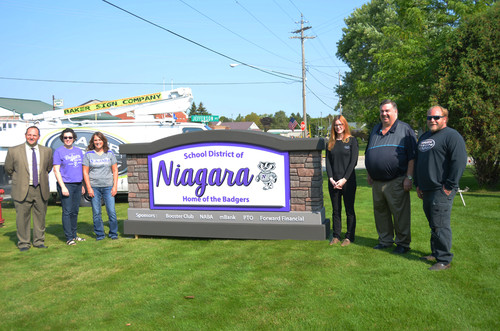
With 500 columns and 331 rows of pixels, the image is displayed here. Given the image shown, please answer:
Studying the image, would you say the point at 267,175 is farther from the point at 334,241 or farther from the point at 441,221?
the point at 441,221

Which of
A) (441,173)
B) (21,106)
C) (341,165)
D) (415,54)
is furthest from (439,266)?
(21,106)

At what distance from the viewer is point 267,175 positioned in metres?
6.93

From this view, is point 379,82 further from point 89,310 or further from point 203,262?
point 89,310

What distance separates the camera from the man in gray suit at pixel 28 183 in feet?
22.8

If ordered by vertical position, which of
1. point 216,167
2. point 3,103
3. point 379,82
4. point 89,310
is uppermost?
point 3,103

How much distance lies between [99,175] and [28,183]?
43.5 inches

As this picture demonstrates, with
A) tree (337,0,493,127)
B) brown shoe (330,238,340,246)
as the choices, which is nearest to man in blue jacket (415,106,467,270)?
brown shoe (330,238,340,246)

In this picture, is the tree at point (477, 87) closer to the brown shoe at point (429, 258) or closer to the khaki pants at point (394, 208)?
the khaki pants at point (394, 208)

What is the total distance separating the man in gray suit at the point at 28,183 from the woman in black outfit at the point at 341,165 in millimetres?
4723

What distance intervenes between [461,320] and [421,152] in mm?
2127

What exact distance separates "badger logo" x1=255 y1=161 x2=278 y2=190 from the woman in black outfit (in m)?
0.95

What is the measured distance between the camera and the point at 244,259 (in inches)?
233

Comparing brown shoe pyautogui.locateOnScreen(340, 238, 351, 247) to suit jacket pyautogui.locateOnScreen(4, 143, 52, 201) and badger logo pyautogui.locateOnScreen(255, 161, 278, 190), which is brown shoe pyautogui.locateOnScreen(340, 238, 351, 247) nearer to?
badger logo pyautogui.locateOnScreen(255, 161, 278, 190)

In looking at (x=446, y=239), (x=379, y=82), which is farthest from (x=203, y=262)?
(x=379, y=82)
